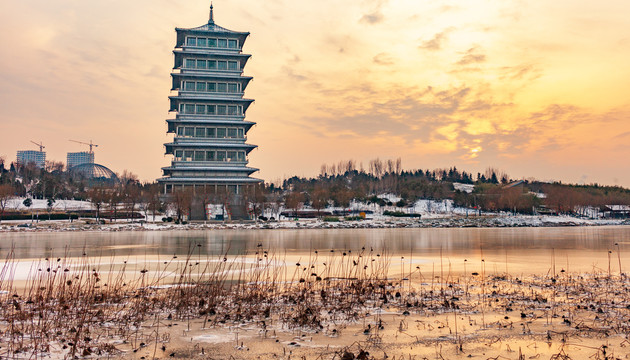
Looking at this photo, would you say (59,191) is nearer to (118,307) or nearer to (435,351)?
(118,307)

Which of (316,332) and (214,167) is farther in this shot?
(214,167)

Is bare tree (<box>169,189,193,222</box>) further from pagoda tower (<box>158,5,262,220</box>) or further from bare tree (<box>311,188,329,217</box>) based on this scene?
bare tree (<box>311,188,329,217</box>)

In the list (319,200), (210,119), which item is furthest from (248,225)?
(210,119)

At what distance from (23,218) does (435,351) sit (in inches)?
2682

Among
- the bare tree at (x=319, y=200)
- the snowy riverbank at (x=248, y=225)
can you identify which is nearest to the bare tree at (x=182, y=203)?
the snowy riverbank at (x=248, y=225)

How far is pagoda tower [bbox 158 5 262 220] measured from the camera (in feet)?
250

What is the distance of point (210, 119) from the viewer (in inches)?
3135

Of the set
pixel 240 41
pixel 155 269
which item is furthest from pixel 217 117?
pixel 155 269

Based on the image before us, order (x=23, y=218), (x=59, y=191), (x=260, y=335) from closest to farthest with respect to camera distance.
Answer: (x=260, y=335) < (x=23, y=218) < (x=59, y=191)

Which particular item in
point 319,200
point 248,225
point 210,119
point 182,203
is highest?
point 210,119

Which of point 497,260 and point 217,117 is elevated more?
point 217,117

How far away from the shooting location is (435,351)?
6801 millimetres

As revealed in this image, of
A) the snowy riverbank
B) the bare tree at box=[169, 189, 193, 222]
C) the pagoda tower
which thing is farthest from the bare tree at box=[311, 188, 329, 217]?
the bare tree at box=[169, 189, 193, 222]

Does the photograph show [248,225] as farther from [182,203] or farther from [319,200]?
[319,200]
